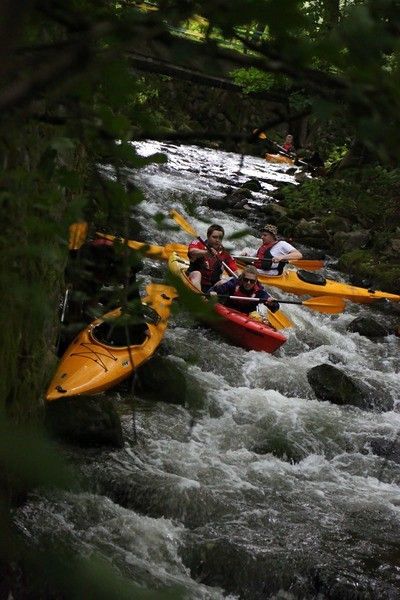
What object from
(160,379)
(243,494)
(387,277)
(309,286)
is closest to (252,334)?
(160,379)

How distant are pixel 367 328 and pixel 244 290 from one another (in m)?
1.86

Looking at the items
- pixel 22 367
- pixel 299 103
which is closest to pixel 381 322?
pixel 22 367

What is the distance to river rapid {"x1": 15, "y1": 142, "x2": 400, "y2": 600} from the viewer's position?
3.92 meters

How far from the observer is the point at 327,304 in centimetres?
871

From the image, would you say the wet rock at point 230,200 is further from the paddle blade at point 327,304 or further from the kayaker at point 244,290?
the kayaker at point 244,290

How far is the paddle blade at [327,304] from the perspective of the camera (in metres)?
8.66

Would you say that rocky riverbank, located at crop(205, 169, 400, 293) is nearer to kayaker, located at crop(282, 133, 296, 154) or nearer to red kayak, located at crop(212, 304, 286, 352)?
red kayak, located at crop(212, 304, 286, 352)

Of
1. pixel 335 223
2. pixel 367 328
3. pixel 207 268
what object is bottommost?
pixel 367 328

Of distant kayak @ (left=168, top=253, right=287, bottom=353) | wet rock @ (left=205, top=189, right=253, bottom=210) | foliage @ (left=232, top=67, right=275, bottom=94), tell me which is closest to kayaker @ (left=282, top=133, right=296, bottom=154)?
foliage @ (left=232, top=67, right=275, bottom=94)

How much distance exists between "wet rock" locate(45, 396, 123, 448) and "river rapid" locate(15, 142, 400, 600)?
0.08 metres

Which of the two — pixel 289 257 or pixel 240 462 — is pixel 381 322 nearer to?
pixel 289 257

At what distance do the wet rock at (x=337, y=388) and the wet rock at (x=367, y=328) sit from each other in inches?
68.5

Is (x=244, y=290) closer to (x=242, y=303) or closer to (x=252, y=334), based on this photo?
(x=242, y=303)

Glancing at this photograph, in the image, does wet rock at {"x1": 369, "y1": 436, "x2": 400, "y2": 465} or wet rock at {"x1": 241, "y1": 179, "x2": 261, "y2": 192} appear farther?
wet rock at {"x1": 241, "y1": 179, "x2": 261, "y2": 192}
